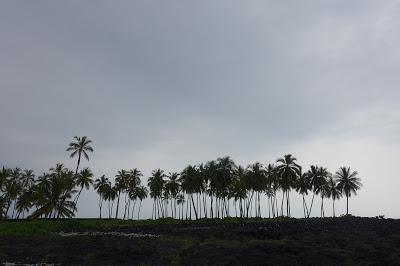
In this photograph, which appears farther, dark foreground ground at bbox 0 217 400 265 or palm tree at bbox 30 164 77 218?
palm tree at bbox 30 164 77 218

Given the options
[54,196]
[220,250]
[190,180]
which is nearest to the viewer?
[220,250]

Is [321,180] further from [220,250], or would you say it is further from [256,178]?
[220,250]

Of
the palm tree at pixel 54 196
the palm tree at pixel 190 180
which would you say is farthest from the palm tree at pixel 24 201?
the palm tree at pixel 190 180

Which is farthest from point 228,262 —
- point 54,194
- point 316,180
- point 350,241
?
point 316,180

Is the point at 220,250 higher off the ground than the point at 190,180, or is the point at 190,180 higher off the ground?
the point at 190,180

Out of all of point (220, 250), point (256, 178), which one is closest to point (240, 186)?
point (256, 178)

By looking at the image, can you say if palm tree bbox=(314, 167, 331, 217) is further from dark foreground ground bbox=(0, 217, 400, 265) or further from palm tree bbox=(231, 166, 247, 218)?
dark foreground ground bbox=(0, 217, 400, 265)

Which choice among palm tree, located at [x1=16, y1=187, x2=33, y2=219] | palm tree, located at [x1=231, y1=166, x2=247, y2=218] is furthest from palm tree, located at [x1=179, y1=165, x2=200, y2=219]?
palm tree, located at [x1=16, y1=187, x2=33, y2=219]

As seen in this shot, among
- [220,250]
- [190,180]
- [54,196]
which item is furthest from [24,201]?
[220,250]

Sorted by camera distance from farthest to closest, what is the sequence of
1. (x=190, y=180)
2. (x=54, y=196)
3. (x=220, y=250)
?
(x=190, y=180) → (x=54, y=196) → (x=220, y=250)

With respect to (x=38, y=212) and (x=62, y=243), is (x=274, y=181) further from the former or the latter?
(x=62, y=243)

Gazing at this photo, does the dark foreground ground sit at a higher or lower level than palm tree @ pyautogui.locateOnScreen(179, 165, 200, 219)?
lower

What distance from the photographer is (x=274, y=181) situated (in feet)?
350

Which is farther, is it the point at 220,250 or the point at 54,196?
the point at 54,196
